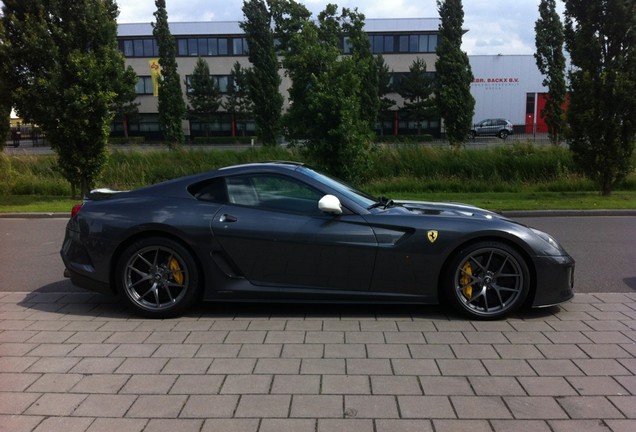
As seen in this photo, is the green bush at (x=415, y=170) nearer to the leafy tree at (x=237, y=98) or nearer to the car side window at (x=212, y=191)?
the car side window at (x=212, y=191)

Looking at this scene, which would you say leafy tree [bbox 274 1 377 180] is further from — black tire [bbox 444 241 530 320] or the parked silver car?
the parked silver car

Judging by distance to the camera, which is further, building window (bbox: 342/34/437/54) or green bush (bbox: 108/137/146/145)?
building window (bbox: 342/34/437/54)

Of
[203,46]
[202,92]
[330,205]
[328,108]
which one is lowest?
[330,205]

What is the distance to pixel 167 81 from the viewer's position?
42500 millimetres

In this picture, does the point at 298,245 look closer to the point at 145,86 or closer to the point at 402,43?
the point at 402,43

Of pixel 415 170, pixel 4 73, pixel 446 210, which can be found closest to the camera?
pixel 446 210

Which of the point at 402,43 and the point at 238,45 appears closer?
the point at 402,43

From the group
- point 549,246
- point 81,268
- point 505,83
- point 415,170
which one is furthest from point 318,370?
point 505,83

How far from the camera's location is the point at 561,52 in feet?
120

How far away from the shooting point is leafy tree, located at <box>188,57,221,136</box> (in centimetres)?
4969

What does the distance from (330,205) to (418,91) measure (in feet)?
152

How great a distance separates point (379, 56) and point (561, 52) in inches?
634

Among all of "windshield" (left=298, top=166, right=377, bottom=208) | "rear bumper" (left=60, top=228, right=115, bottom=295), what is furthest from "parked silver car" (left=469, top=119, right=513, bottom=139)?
"rear bumper" (left=60, top=228, right=115, bottom=295)

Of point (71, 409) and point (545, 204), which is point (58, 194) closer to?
point (545, 204)
